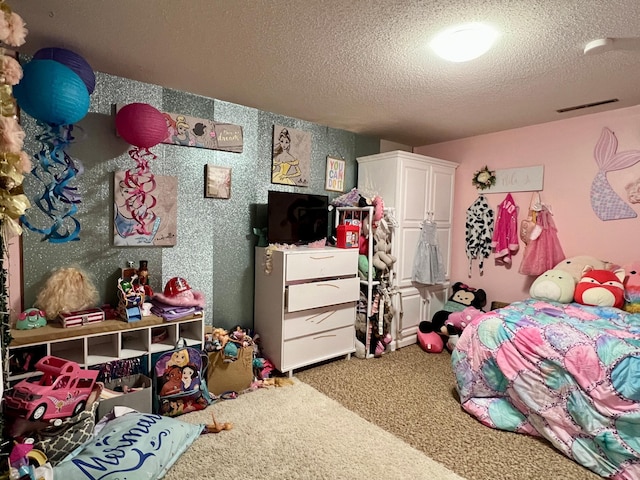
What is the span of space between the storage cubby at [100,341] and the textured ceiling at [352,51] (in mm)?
1628

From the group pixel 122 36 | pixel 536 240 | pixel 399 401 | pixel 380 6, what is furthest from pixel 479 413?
pixel 122 36

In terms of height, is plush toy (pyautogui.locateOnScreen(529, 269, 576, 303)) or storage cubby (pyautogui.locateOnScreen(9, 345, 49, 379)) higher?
plush toy (pyautogui.locateOnScreen(529, 269, 576, 303))

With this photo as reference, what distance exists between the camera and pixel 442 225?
4008 mm

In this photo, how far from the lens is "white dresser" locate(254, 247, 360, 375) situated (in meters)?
2.89

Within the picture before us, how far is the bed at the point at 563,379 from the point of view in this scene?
1870 mm

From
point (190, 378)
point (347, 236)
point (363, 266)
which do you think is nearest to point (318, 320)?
point (363, 266)

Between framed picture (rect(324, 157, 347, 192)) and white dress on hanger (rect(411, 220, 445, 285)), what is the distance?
3.20ft

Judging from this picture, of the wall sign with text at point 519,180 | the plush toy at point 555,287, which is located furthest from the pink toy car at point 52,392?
the wall sign with text at point 519,180

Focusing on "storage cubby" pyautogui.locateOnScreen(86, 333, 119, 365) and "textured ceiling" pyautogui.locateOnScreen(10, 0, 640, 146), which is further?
"storage cubby" pyautogui.locateOnScreen(86, 333, 119, 365)

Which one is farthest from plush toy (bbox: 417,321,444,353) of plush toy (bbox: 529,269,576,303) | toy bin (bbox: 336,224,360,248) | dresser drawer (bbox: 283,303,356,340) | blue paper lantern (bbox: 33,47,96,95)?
blue paper lantern (bbox: 33,47,96,95)

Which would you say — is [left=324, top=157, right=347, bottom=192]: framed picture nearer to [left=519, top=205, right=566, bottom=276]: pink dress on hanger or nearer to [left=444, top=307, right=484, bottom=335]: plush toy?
[left=444, top=307, right=484, bottom=335]: plush toy

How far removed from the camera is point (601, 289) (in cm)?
274

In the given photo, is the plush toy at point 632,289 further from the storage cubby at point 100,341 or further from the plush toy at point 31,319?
the plush toy at point 31,319

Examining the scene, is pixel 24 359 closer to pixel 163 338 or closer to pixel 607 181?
pixel 163 338
